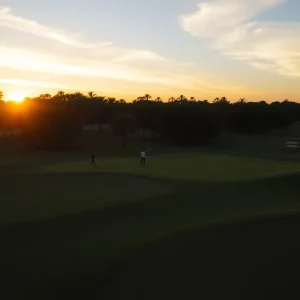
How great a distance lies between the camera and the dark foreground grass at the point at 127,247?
34.8 ft

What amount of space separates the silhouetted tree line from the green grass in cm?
4505

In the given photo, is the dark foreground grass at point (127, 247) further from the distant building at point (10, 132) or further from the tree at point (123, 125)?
the distant building at point (10, 132)

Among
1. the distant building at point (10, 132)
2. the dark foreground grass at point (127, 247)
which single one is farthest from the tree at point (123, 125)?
the dark foreground grass at point (127, 247)

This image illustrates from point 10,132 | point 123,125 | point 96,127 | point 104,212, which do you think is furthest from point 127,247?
point 96,127

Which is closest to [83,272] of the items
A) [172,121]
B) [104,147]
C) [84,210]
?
[84,210]

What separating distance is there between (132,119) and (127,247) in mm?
60175

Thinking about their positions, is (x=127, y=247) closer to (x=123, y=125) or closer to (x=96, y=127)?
(x=123, y=125)

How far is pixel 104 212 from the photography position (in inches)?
664

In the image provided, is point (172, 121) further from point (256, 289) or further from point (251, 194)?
point (256, 289)

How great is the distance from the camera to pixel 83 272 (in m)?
11.3

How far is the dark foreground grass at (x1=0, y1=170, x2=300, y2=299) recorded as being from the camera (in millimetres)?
Result: 10594

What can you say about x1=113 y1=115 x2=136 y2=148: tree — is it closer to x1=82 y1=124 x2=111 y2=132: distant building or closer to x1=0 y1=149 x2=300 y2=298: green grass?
x1=82 y1=124 x2=111 y2=132: distant building

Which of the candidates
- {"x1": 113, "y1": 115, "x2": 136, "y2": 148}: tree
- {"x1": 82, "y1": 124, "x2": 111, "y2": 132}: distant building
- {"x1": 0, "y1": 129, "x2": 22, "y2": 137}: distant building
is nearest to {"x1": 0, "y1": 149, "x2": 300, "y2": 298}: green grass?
{"x1": 113, "y1": 115, "x2": 136, "y2": 148}: tree

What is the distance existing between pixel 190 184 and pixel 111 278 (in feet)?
42.9
